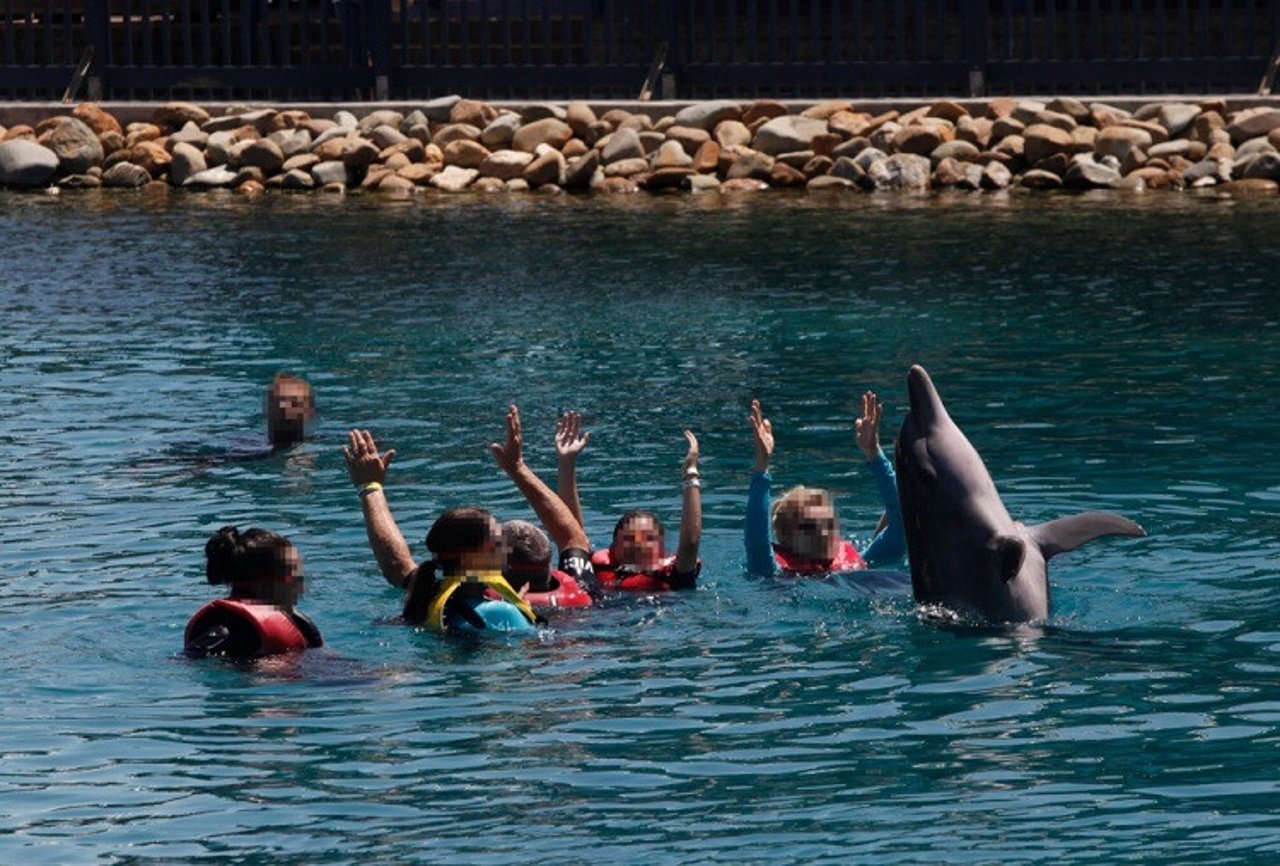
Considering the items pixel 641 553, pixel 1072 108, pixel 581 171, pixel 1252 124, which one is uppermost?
pixel 1072 108

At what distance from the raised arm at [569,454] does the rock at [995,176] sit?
18.4 m

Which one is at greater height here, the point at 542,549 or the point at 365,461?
the point at 365,461

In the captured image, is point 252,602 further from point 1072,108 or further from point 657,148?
point 1072,108

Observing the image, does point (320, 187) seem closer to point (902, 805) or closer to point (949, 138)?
point (949, 138)

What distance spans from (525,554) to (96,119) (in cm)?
2361

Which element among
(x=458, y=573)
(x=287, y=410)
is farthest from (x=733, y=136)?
(x=458, y=573)

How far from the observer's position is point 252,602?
441 inches

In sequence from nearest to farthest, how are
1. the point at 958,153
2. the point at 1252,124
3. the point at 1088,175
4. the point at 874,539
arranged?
the point at 874,539 → the point at 1088,175 → the point at 1252,124 → the point at 958,153

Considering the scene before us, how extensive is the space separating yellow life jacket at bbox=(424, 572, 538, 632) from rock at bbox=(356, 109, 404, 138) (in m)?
22.5

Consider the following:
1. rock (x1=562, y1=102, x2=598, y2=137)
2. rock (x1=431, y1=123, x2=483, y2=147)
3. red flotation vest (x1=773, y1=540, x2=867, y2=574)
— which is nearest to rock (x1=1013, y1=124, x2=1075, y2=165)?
rock (x1=562, y1=102, x2=598, y2=137)

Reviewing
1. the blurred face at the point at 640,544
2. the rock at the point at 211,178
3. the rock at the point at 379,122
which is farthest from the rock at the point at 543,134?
the blurred face at the point at 640,544

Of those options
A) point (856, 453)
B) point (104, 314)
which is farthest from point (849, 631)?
point (104, 314)

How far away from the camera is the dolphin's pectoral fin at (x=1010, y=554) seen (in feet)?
37.0

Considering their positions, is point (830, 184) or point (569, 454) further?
point (830, 184)
